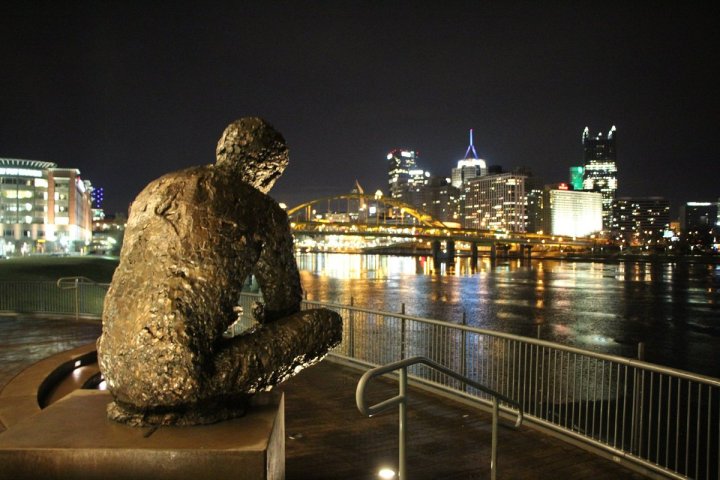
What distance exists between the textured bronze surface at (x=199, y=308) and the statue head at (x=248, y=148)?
0.11 metres

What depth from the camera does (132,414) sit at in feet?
9.37

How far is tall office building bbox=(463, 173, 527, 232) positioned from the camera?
593 ft

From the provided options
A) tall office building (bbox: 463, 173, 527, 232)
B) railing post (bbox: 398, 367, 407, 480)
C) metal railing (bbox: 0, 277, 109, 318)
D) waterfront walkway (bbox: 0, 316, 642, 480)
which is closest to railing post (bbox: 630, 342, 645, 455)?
waterfront walkway (bbox: 0, 316, 642, 480)

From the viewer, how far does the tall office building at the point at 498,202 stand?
18088 centimetres

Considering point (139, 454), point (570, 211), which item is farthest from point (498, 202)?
point (139, 454)

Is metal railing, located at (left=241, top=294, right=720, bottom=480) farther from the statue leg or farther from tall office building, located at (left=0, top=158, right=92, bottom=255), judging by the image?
tall office building, located at (left=0, top=158, right=92, bottom=255)

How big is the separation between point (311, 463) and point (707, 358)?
1502 centimetres

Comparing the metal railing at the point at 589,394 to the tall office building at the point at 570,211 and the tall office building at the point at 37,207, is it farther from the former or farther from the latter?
the tall office building at the point at 570,211

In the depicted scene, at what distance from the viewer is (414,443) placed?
5.36 meters

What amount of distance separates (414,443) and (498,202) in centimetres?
18687

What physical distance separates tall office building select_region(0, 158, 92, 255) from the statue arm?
95.0m

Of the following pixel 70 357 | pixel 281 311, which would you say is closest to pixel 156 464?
pixel 281 311

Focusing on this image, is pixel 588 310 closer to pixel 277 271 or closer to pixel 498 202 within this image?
pixel 277 271

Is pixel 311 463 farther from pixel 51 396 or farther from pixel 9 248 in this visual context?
pixel 9 248
